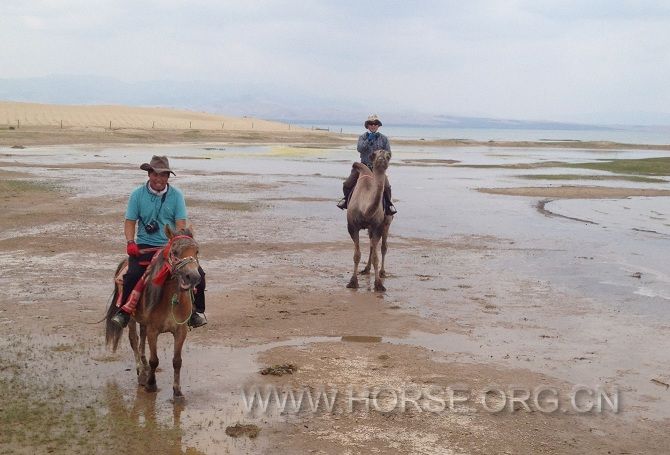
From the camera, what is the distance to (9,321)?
31.7 ft

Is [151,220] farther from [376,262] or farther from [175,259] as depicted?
[376,262]

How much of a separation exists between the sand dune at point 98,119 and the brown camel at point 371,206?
64813mm

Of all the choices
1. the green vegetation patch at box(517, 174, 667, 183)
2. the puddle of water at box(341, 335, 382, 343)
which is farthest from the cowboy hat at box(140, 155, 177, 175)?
the green vegetation patch at box(517, 174, 667, 183)

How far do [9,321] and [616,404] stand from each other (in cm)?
775

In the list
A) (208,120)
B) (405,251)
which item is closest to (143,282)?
(405,251)

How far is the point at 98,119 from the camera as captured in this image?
9094 centimetres

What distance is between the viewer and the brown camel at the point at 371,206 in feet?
41.5

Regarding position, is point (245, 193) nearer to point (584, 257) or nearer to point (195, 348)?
point (584, 257)

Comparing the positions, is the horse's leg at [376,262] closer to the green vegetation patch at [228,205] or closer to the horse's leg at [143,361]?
the horse's leg at [143,361]

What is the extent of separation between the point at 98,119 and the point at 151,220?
89.1 meters

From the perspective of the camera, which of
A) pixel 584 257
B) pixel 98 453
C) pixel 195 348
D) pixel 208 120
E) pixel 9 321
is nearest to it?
pixel 98 453

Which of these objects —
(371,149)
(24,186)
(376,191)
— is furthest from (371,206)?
(24,186)

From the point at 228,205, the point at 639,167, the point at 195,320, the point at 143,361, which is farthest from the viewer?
the point at 639,167

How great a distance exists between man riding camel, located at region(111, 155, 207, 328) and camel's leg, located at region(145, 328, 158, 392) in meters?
0.38
